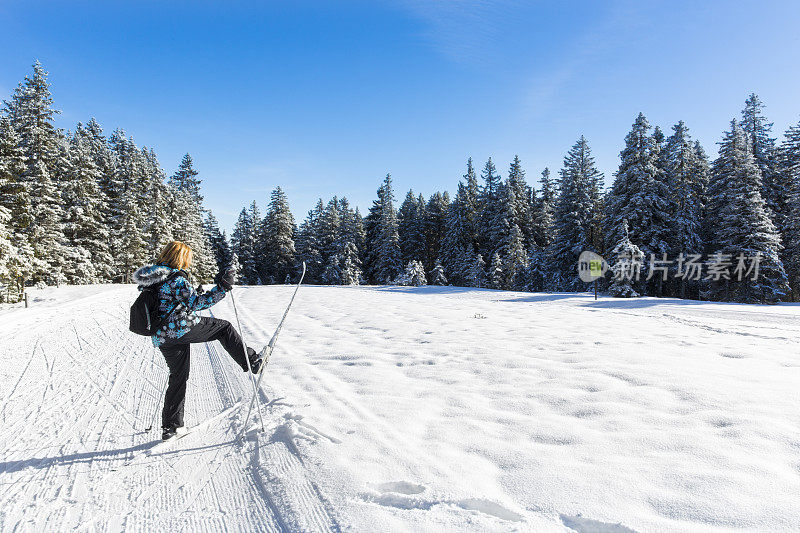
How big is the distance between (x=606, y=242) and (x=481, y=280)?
13141 millimetres

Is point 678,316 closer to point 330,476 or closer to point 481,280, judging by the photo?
point 330,476

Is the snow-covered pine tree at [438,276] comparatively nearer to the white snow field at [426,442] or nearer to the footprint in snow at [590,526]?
the white snow field at [426,442]

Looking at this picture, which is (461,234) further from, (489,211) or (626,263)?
(626,263)

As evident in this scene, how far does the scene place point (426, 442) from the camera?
338cm

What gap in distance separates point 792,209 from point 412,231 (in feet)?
126

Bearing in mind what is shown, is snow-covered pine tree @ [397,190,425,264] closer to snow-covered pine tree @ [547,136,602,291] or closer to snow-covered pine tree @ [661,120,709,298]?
snow-covered pine tree @ [547,136,602,291]

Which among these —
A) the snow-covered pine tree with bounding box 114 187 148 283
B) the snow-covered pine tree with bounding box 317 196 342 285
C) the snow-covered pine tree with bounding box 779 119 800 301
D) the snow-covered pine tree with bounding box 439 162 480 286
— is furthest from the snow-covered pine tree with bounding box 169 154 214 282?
the snow-covered pine tree with bounding box 779 119 800 301

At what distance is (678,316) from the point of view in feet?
37.2

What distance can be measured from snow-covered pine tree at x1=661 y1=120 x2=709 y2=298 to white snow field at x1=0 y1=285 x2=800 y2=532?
26953mm

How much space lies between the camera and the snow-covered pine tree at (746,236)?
80.2 feet

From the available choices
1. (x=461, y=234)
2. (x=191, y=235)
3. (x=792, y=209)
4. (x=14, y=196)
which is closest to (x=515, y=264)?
(x=461, y=234)

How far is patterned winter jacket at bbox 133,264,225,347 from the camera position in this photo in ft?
11.4

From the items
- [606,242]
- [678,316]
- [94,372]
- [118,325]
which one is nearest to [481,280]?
[606,242]

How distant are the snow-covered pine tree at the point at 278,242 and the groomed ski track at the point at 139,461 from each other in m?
49.2
